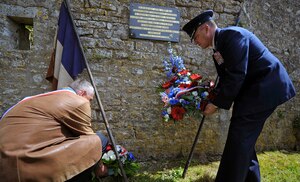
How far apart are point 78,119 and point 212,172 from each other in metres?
1.97

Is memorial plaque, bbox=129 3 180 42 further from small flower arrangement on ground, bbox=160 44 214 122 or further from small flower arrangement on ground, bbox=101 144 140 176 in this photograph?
small flower arrangement on ground, bbox=101 144 140 176

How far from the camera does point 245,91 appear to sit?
222 centimetres

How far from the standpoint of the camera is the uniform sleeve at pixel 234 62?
207 cm

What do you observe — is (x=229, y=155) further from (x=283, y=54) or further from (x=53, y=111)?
(x=283, y=54)

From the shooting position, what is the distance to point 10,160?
1.58 m

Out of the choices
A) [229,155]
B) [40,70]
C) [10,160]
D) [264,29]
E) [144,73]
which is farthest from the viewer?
[264,29]

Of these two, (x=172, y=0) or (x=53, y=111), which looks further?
(x=172, y=0)

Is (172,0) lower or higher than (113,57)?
higher

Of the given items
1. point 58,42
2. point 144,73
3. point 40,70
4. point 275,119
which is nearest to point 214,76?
point 144,73

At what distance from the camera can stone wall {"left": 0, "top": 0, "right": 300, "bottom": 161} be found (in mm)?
2908

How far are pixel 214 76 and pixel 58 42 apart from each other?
2244 millimetres

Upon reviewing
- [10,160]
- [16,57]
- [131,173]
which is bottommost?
[131,173]

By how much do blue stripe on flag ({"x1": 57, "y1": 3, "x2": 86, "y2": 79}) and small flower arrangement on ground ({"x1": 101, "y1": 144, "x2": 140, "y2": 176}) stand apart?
1073 millimetres

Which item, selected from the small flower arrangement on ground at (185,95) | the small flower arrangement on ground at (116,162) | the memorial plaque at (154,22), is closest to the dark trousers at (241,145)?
the small flower arrangement on ground at (185,95)
